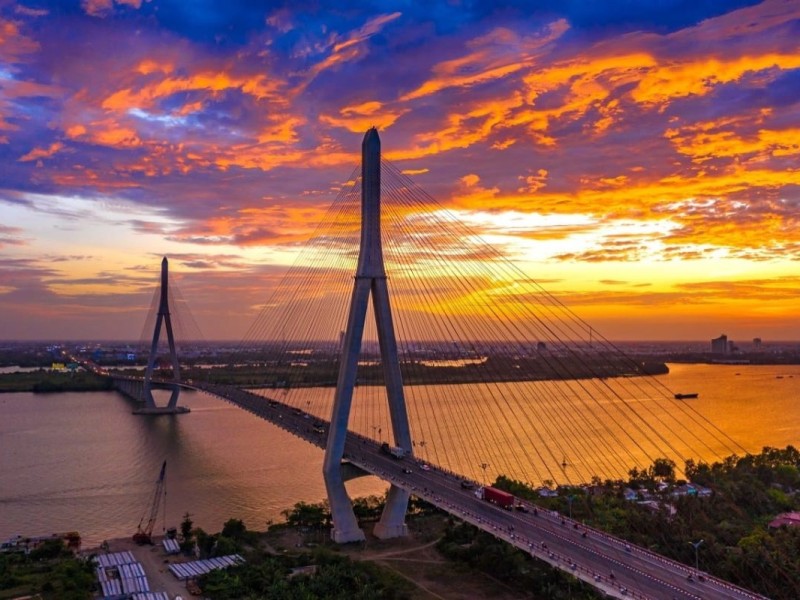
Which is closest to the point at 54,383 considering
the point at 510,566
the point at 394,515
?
the point at 394,515

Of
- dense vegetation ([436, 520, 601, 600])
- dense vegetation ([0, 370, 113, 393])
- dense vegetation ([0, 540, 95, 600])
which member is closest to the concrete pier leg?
dense vegetation ([436, 520, 601, 600])

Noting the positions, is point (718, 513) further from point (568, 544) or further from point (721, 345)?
point (721, 345)

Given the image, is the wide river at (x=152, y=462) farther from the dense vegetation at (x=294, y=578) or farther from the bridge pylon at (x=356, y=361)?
the bridge pylon at (x=356, y=361)

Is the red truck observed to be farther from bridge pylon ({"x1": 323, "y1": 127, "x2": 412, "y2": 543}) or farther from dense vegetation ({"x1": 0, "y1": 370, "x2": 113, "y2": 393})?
dense vegetation ({"x1": 0, "y1": 370, "x2": 113, "y2": 393})

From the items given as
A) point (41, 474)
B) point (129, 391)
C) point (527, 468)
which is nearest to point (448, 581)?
point (527, 468)

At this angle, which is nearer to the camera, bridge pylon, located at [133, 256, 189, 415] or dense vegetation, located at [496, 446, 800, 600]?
dense vegetation, located at [496, 446, 800, 600]

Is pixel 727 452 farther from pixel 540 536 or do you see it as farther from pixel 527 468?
pixel 540 536

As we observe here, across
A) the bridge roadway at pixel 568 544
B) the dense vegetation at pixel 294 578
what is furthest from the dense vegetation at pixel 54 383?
the bridge roadway at pixel 568 544
